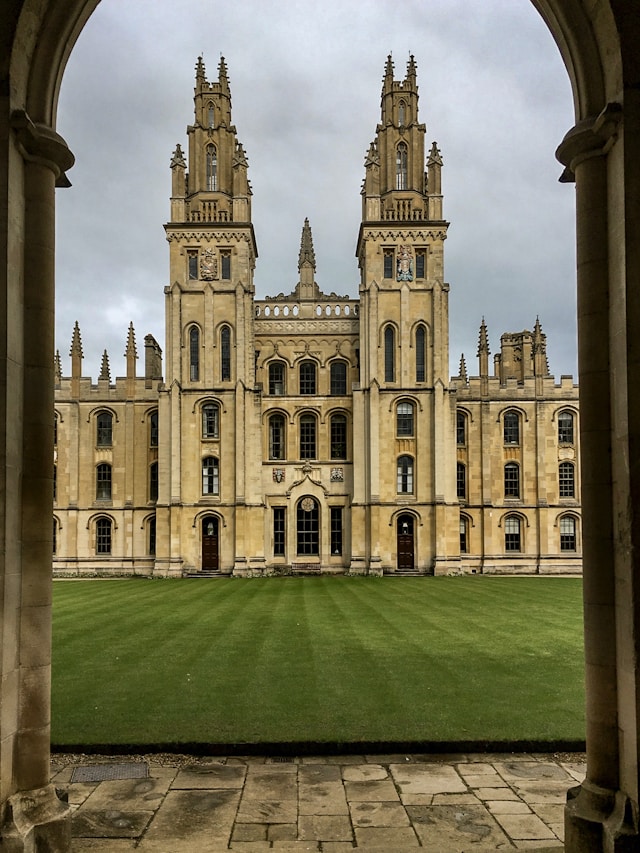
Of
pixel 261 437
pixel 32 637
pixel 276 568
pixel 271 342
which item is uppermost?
pixel 271 342

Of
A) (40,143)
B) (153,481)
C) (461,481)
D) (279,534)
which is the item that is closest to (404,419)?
(461,481)

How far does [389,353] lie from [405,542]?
11.0 m

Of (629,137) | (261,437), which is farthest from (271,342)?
(629,137)

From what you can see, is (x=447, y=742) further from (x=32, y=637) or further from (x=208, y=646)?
(x=208, y=646)

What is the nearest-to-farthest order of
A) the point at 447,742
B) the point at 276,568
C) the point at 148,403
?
1. the point at 447,742
2. the point at 276,568
3. the point at 148,403

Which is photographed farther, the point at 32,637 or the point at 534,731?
the point at 534,731

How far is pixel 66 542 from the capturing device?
43.7m

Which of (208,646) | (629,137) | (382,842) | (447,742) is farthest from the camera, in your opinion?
(208,646)

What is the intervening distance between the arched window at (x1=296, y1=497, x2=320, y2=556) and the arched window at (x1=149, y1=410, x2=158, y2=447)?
33.2ft

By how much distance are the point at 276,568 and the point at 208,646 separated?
2574 cm

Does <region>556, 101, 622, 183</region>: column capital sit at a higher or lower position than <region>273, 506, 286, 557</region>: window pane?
higher

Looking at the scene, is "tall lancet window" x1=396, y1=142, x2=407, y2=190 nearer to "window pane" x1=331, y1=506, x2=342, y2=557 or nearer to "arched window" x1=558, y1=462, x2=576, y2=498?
"arched window" x1=558, y1=462, x2=576, y2=498

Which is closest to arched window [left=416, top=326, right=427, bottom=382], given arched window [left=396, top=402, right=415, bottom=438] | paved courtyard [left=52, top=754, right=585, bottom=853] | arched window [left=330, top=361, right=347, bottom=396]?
arched window [left=396, top=402, right=415, bottom=438]

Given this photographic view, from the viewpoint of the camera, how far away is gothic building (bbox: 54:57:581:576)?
4109 cm
